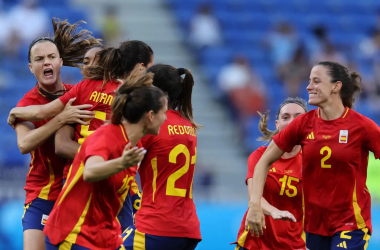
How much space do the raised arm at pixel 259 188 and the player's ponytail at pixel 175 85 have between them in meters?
0.63

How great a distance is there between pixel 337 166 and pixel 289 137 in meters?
0.46

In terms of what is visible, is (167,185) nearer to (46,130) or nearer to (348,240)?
(46,130)

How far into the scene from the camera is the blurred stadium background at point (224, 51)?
1138 cm

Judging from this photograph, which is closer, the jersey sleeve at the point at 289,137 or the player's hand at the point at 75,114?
the player's hand at the point at 75,114

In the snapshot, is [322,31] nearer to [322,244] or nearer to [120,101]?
[322,244]

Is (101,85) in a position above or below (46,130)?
above

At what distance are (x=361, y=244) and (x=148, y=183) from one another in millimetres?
1812

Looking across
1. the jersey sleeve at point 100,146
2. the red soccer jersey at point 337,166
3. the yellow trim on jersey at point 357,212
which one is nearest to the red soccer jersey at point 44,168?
the jersey sleeve at point 100,146

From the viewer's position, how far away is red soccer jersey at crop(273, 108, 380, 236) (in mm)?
5266

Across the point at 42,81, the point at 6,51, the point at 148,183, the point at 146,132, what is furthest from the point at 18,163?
the point at 146,132

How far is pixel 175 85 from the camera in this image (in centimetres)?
522

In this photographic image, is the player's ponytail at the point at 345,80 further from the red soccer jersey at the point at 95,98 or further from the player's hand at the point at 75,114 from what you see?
the player's hand at the point at 75,114

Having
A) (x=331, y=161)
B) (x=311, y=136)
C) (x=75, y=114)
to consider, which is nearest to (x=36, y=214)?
(x=75, y=114)

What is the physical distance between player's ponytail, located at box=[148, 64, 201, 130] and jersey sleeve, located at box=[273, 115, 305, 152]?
0.70 metres
